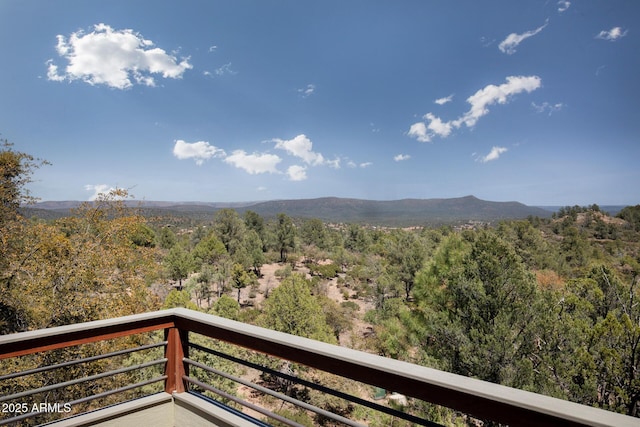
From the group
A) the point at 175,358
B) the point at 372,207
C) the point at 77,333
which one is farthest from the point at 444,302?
the point at 372,207

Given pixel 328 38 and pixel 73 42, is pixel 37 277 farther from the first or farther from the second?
pixel 328 38

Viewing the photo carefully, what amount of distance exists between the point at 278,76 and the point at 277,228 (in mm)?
22873

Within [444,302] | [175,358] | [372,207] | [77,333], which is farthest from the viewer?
[372,207]

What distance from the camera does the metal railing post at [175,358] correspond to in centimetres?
175

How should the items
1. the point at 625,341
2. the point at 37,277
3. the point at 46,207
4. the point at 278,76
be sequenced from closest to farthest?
the point at 625,341 → the point at 37,277 → the point at 46,207 → the point at 278,76

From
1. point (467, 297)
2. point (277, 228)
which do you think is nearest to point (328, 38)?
point (467, 297)

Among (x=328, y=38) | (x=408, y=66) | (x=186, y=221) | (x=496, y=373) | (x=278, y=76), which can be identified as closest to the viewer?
(x=496, y=373)

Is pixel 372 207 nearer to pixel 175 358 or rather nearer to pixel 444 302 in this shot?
pixel 444 302

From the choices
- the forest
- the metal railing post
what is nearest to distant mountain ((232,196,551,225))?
the forest

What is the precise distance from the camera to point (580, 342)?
6.49 meters

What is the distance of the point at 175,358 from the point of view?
69.1 inches

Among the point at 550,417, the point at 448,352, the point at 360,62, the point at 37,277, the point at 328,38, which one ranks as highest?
the point at 360,62

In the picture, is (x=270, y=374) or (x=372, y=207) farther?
(x=372, y=207)

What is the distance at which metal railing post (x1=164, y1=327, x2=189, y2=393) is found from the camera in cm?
175
